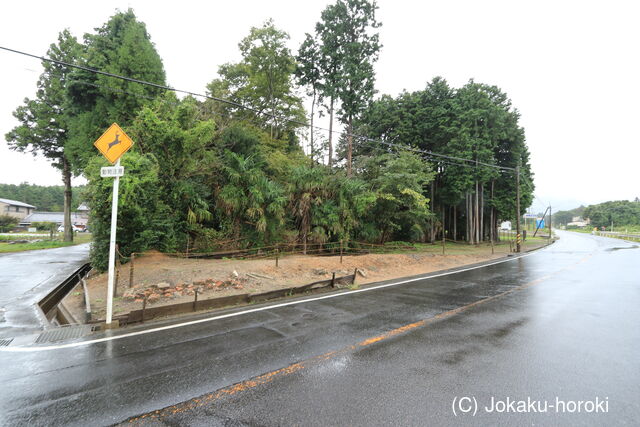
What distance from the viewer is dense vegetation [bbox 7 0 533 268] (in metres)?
10.9

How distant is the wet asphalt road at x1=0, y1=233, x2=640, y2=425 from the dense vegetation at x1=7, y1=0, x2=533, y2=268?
6454mm

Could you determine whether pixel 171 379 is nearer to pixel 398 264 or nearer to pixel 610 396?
pixel 610 396

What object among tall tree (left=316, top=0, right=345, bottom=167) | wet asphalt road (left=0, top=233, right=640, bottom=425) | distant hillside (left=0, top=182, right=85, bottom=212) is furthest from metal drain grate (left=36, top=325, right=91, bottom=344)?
distant hillside (left=0, top=182, right=85, bottom=212)

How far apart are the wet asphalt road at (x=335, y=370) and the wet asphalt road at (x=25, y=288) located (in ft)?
6.43

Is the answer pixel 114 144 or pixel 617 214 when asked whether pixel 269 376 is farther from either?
pixel 617 214

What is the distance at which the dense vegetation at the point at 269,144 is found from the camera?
35.8 ft

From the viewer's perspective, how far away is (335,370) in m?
3.30

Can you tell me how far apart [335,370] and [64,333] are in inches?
171

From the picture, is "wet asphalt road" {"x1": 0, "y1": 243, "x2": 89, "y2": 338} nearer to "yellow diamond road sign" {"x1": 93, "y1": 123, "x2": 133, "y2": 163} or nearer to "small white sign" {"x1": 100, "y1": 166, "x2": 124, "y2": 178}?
"small white sign" {"x1": 100, "y1": 166, "x2": 124, "y2": 178}

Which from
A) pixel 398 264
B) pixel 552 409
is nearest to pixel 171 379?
pixel 552 409

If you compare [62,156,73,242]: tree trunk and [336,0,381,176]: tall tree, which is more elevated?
[336,0,381,176]: tall tree

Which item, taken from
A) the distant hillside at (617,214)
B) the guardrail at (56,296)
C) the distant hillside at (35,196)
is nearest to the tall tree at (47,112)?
the guardrail at (56,296)

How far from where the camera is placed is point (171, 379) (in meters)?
3.09

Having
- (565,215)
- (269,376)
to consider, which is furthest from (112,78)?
(565,215)
